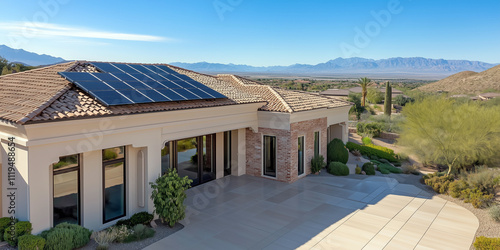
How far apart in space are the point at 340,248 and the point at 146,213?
21.3 feet

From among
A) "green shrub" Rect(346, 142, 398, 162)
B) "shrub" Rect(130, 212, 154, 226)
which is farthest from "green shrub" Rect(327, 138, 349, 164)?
A: "shrub" Rect(130, 212, 154, 226)

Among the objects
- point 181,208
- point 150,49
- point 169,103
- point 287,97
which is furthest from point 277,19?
point 181,208

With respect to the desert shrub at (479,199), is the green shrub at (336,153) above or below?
above

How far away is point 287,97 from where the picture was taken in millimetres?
20062

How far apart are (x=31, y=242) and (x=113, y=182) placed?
3.58 metres

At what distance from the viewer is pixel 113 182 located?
40.0 feet

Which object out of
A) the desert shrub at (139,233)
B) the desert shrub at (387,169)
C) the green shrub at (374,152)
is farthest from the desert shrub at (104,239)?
the green shrub at (374,152)

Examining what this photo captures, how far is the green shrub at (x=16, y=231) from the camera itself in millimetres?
9188

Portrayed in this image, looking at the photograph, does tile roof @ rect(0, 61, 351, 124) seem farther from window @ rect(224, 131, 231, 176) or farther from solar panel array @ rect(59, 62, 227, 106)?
window @ rect(224, 131, 231, 176)

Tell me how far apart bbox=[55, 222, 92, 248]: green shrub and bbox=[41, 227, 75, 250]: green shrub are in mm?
113

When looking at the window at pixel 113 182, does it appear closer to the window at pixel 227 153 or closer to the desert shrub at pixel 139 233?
the desert shrub at pixel 139 233

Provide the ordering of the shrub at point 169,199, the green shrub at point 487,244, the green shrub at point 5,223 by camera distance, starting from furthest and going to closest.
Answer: the shrub at point 169,199 < the green shrub at point 487,244 < the green shrub at point 5,223

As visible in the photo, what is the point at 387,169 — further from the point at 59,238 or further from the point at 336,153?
the point at 59,238

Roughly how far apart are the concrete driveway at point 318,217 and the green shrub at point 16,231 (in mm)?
3324
